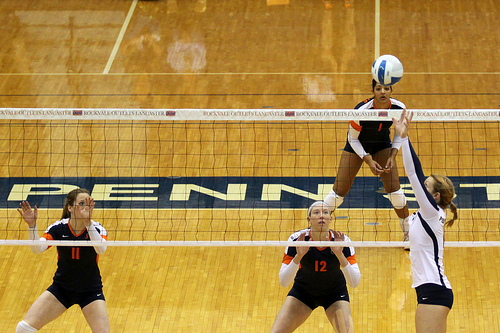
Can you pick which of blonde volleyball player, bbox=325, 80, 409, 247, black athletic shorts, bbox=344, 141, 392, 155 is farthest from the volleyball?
black athletic shorts, bbox=344, 141, 392, 155

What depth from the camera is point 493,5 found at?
56.3ft

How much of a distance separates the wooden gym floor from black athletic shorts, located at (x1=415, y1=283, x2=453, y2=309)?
5.29 feet

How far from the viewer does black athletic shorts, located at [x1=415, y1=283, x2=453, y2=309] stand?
6.11 m

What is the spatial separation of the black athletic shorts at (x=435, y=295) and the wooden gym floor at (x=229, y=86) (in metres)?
1.61

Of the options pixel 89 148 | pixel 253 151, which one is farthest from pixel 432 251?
pixel 89 148

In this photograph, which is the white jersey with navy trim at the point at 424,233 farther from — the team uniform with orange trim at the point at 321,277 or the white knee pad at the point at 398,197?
the white knee pad at the point at 398,197

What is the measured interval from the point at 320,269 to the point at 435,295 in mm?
1124

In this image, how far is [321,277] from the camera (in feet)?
22.2

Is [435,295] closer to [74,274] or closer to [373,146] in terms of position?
[373,146]

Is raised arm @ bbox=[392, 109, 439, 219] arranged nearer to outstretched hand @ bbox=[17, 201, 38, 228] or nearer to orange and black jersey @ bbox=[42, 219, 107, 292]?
orange and black jersey @ bbox=[42, 219, 107, 292]

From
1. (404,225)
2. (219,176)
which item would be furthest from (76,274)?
(219,176)

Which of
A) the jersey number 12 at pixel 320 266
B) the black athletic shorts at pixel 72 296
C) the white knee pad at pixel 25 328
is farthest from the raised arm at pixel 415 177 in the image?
the white knee pad at pixel 25 328

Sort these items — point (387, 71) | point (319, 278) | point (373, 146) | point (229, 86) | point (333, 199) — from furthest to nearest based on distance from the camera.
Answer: point (229, 86)
point (333, 199)
point (373, 146)
point (387, 71)
point (319, 278)

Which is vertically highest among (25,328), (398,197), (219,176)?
(219,176)
